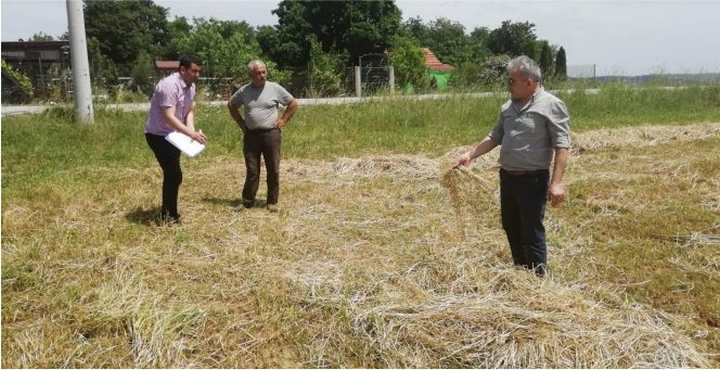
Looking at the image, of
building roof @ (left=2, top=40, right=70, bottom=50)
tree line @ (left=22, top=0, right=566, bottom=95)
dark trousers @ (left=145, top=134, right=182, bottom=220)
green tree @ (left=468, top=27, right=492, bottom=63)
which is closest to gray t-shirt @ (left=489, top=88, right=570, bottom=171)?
dark trousers @ (left=145, top=134, right=182, bottom=220)

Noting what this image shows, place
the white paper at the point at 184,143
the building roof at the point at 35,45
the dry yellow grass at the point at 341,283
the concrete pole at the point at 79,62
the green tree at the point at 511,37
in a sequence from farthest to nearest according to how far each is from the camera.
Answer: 1. the green tree at the point at 511,37
2. the building roof at the point at 35,45
3. the concrete pole at the point at 79,62
4. the white paper at the point at 184,143
5. the dry yellow grass at the point at 341,283

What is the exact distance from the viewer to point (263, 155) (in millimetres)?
5871

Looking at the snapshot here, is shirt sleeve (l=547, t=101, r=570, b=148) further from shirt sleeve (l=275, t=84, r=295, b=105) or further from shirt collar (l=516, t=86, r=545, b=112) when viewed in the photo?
shirt sleeve (l=275, t=84, r=295, b=105)

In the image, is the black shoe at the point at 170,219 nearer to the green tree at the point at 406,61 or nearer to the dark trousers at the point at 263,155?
the dark trousers at the point at 263,155

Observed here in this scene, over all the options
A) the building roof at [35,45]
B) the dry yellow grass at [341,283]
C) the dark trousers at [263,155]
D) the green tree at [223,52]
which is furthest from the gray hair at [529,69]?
the building roof at [35,45]

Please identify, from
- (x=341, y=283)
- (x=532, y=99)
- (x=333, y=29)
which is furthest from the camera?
(x=333, y=29)

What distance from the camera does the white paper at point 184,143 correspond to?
480 cm

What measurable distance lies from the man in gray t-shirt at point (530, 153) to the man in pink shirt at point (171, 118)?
269cm

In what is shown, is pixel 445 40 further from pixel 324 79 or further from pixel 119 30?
pixel 324 79

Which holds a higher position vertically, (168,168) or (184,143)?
(184,143)

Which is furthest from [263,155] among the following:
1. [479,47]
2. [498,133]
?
[479,47]

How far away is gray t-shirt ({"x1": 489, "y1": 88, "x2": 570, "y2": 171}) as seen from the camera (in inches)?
133

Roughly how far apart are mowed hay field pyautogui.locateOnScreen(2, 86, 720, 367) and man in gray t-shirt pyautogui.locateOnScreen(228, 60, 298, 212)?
338 millimetres

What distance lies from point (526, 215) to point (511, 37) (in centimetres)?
6258
